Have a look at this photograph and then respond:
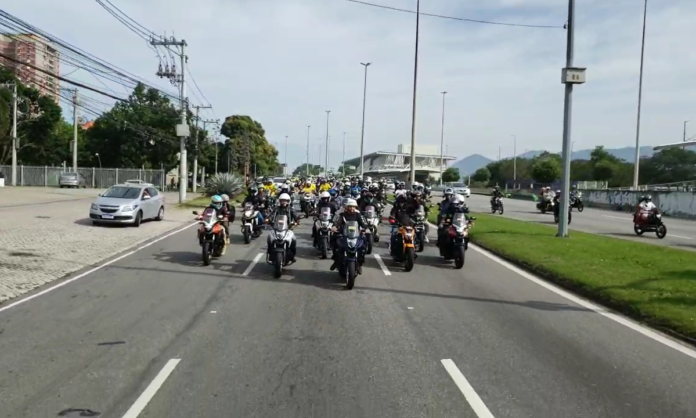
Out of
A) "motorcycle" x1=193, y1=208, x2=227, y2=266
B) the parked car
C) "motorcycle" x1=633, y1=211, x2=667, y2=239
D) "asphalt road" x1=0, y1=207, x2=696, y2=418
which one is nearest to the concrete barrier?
"motorcycle" x1=633, y1=211, x2=667, y2=239

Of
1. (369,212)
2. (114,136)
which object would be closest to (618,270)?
(369,212)

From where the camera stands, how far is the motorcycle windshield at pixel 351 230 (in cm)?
1143

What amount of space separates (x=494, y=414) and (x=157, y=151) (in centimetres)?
6815

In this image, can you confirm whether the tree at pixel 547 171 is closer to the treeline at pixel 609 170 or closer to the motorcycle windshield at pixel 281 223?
the treeline at pixel 609 170

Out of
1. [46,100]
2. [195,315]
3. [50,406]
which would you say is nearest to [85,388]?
[50,406]

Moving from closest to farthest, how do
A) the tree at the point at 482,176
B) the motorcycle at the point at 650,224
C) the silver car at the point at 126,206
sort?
1. the silver car at the point at 126,206
2. the motorcycle at the point at 650,224
3. the tree at the point at 482,176

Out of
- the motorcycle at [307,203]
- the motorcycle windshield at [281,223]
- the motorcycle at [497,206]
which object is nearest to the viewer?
the motorcycle windshield at [281,223]

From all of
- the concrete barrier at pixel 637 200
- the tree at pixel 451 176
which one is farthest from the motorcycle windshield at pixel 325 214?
the tree at pixel 451 176

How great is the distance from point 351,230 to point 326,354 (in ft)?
15.8

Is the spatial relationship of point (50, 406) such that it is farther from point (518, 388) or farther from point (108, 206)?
point (108, 206)

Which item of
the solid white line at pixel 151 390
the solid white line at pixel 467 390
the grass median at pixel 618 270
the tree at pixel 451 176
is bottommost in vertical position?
the solid white line at pixel 151 390

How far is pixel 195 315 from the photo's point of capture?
879 cm

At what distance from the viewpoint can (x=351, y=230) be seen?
11516mm

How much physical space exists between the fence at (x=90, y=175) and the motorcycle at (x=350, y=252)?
52636 mm
